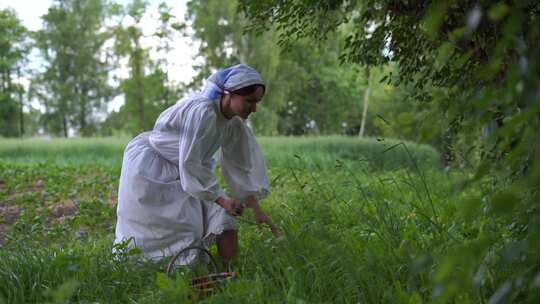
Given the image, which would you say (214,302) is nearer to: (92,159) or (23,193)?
(23,193)

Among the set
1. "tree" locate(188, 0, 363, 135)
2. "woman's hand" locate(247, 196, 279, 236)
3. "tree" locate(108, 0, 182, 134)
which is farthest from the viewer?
"tree" locate(188, 0, 363, 135)

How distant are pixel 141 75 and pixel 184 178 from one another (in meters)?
25.8

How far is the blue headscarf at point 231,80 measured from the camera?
3.32 meters

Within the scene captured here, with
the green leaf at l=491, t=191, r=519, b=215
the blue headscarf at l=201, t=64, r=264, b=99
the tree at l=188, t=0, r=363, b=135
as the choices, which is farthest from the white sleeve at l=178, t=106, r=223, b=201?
the tree at l=188, t=0, r=363, b=135

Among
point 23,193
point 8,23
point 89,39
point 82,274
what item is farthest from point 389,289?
point 89,39

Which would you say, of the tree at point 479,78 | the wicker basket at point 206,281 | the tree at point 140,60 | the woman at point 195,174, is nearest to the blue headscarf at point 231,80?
the woman at point 195,174

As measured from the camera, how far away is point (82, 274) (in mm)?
3232

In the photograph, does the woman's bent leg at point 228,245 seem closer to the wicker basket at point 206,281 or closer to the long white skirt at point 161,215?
the long white skirt at point 161,215

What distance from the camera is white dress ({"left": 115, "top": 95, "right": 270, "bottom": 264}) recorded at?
3391mm

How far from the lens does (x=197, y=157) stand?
11.1ft

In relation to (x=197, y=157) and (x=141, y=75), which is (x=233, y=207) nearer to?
(x=197, y=157)

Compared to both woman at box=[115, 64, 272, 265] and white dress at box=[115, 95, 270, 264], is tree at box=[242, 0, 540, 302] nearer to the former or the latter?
woman at box=[115, 64, 272, 265]

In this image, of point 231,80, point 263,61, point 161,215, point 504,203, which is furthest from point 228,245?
point 263,61

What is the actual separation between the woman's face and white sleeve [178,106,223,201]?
0.45 ft
